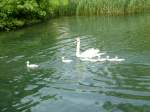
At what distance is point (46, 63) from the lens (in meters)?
18.8

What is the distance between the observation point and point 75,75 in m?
16.2

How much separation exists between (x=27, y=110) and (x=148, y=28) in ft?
55.5

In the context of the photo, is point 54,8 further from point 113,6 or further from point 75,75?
point 75,75

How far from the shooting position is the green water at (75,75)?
1296 cm

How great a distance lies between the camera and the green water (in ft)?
42.5

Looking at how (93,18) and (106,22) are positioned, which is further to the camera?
(93,18)

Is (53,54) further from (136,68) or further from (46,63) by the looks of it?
(136,68)

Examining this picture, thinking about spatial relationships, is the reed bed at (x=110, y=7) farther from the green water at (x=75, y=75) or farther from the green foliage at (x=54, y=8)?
the green water at (x=75, y=75)

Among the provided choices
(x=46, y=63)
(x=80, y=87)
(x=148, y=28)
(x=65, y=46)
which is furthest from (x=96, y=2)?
(x=80, y=87)

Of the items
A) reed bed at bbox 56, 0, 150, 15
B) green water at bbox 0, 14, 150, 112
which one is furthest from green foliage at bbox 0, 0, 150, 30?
green water at bbox 0, 14, 150, 112

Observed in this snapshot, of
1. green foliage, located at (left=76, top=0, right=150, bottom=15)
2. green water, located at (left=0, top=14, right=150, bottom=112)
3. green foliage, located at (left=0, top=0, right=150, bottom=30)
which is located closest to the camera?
green water, located at (left=0, top=14, right=150, bottom=112)

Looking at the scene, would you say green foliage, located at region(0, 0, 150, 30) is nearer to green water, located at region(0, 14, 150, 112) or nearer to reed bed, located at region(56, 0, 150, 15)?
reed bed, located at region(56, 0, 150, 15)

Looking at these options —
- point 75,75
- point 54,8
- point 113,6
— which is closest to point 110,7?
point 113,6

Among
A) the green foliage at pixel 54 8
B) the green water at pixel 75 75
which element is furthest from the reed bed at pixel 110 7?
the green water at pixel 75 75
